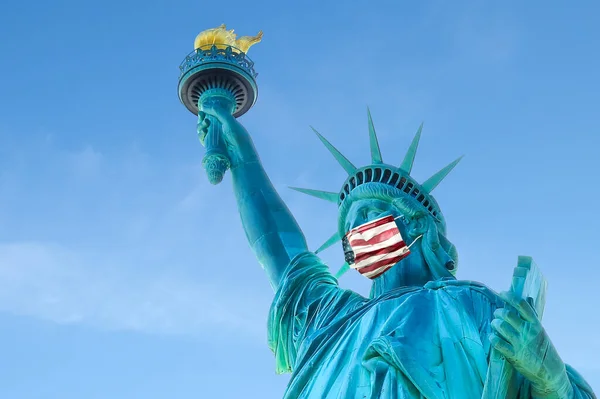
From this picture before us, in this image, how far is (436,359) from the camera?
9.39 meters

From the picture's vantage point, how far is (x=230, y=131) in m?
13.3

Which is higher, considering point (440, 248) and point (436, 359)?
point (440, 248)

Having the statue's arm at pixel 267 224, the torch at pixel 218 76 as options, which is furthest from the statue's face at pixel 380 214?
the torch at pixel 218 76

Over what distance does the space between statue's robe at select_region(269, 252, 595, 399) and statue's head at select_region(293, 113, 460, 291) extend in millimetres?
597

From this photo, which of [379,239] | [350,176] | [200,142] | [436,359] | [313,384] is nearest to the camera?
[436,359]

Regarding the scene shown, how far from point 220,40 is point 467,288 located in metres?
5.70

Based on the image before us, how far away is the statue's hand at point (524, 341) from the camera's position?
289 inches

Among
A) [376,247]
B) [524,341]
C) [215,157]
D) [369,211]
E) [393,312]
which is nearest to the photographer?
[524,341]

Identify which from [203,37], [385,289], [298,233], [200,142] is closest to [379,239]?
[385,289]

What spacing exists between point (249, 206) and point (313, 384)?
310 cm

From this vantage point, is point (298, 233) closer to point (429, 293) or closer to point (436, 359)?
point (429, 293)

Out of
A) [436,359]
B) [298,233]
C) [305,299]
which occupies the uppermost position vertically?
[298,233]

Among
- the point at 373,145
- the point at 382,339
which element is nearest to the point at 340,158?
the point at 373,145

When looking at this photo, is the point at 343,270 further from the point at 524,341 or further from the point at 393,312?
the point at 524,341
